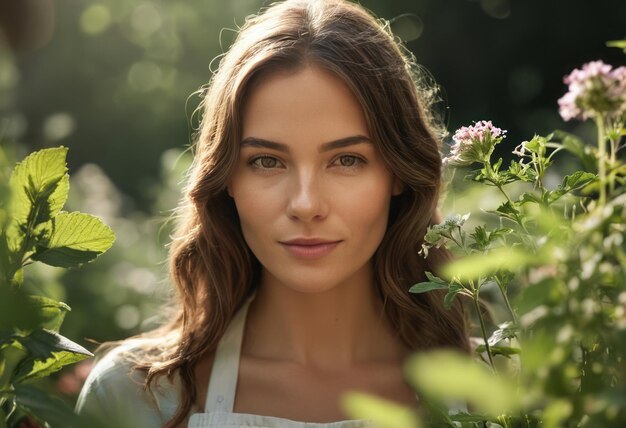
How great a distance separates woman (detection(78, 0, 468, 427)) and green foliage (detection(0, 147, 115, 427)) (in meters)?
Result: 0.66

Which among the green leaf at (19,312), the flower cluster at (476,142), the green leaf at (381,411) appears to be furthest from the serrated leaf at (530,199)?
the green leaf at (19,312)

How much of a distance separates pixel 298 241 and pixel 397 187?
1.13 feet

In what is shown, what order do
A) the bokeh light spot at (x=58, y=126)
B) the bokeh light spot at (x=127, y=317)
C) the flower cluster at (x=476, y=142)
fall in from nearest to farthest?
1. the flower cluster at (x=476, y=142)
2. the bokeh light spot at (x=127, y=317)
3. the bokeh light spot at (x=58, y=126)

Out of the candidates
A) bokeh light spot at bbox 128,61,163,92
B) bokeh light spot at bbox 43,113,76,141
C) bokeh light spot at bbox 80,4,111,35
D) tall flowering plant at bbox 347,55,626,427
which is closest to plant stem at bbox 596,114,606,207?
tall flowering plant at bbox 347,55,626,427

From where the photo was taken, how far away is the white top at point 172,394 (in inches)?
90.4

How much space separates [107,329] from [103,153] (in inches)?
132

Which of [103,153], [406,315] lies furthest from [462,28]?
[406,315]

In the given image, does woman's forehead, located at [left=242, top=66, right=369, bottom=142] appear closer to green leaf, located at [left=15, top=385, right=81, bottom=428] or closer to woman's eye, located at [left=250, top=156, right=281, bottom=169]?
woman's eye, located at [left=250, top=156, right=281, bottom=169]

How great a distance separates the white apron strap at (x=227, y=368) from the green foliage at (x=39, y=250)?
0.83 meters

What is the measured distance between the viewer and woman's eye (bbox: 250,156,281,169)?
2.25m

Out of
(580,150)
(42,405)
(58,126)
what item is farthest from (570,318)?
(58,126)

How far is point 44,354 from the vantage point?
131cm

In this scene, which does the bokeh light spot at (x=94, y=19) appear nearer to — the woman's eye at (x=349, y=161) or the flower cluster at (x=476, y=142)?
the woman's eye at (x=349, y=161)

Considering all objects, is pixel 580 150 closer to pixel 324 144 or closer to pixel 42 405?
pixel 42 405
